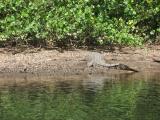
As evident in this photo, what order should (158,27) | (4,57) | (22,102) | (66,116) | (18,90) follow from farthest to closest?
(158,27) < (4,57) < (18,90) < (22,102) < (66,116)

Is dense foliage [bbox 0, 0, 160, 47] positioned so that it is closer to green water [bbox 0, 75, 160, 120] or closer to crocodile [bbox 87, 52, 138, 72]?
crocodile [bbox 87, 52, 138, 72]

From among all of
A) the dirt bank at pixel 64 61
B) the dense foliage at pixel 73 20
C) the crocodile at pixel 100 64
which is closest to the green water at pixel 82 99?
the dirt bank at pixel 64 61

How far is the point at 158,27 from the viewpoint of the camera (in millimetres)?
31859

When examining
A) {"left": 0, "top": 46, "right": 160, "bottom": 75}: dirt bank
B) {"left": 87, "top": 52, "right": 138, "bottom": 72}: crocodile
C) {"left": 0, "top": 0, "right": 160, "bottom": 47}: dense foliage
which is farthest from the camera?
{"left": 0, "top": 0, "right": 160, "bottom": 47}: dense foliage

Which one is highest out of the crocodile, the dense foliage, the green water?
the dense foliage

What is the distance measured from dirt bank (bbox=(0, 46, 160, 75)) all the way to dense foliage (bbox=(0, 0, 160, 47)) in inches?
30.2

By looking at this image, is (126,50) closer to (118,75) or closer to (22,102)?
(118,75)

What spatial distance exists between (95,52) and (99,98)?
816 centimetres

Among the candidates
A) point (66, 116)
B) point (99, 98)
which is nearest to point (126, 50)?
point (99, 98)

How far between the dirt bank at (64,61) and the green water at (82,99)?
1483 mm

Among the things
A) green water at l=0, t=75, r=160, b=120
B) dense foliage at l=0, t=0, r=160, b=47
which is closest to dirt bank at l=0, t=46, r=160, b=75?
dense foliage at l=0, t=0, r=160, b=47

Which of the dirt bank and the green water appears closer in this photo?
the green water

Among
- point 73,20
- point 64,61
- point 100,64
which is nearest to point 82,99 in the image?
point 100,64

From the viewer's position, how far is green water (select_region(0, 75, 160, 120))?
16922 mm
